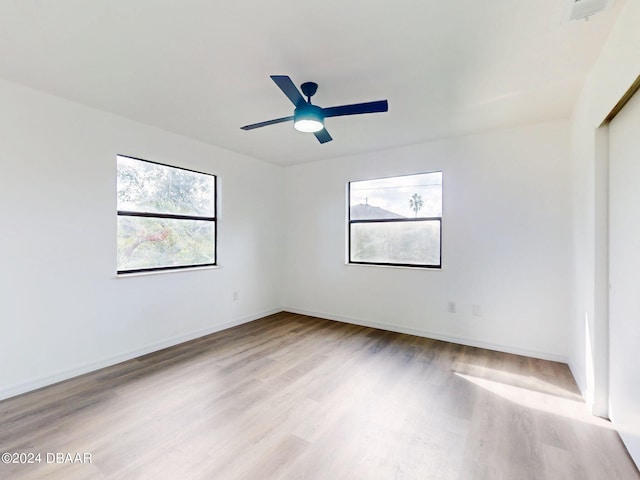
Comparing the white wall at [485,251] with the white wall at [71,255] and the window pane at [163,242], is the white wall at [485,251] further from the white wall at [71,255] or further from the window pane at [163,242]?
the white wall at [71,255]

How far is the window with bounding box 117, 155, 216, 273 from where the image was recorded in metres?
3.22

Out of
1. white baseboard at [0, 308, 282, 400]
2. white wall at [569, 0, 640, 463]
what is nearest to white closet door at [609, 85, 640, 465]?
white wall at [569, 0, 640, 463]

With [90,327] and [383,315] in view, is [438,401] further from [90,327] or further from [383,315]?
[90,327]

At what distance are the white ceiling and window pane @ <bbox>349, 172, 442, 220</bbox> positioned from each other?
1013 millimetres

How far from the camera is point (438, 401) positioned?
7.73 ft

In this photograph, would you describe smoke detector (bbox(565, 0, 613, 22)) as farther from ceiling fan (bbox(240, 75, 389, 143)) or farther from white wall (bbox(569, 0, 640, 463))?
ceiling fan (bbox(240, 75, 389, 143))

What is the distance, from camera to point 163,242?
356 centimetres

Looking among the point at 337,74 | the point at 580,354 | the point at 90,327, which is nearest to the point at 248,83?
the point at 337,74

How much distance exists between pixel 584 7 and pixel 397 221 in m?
2.83

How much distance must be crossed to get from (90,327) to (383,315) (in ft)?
11.2

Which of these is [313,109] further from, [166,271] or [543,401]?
[543,401]

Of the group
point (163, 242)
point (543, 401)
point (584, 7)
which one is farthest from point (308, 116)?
point (543, 401)

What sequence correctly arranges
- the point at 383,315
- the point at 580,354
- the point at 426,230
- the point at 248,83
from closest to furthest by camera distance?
the point at 248,83, the point at 580,354, the point at 426,230, the point at 383,315

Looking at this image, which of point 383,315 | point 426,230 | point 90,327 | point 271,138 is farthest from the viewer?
point 383,315
